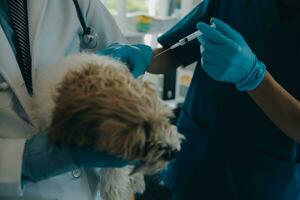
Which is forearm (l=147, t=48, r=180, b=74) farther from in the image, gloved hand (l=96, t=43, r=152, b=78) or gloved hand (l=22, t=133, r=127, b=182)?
gloved hand (l=22, t=133, r=127, b=182)

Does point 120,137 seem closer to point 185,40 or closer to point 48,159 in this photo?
point 48,159

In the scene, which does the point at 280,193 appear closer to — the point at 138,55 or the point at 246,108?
the point at 246,108

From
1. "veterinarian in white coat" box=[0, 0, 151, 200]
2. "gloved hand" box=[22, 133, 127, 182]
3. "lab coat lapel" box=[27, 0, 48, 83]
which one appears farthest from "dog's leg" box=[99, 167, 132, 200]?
"lab coat lapel" box=[27, 0, 48, 83]

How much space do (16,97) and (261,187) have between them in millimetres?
831

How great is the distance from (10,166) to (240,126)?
76 cm

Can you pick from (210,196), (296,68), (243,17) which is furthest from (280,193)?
(243,17)

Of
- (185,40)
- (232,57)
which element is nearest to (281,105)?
(232,57)

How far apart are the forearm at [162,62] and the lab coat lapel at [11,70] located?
0.64 metres

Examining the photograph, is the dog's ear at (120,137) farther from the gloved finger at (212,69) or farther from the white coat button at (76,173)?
the gloved finger at (212,69)

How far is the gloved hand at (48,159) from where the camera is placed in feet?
2.54

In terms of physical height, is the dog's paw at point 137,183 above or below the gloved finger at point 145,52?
below

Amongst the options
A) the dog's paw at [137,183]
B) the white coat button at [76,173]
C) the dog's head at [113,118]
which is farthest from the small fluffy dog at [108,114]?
the dog's paw at [137,183]

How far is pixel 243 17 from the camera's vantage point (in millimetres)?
1227

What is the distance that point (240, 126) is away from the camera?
122 cm
